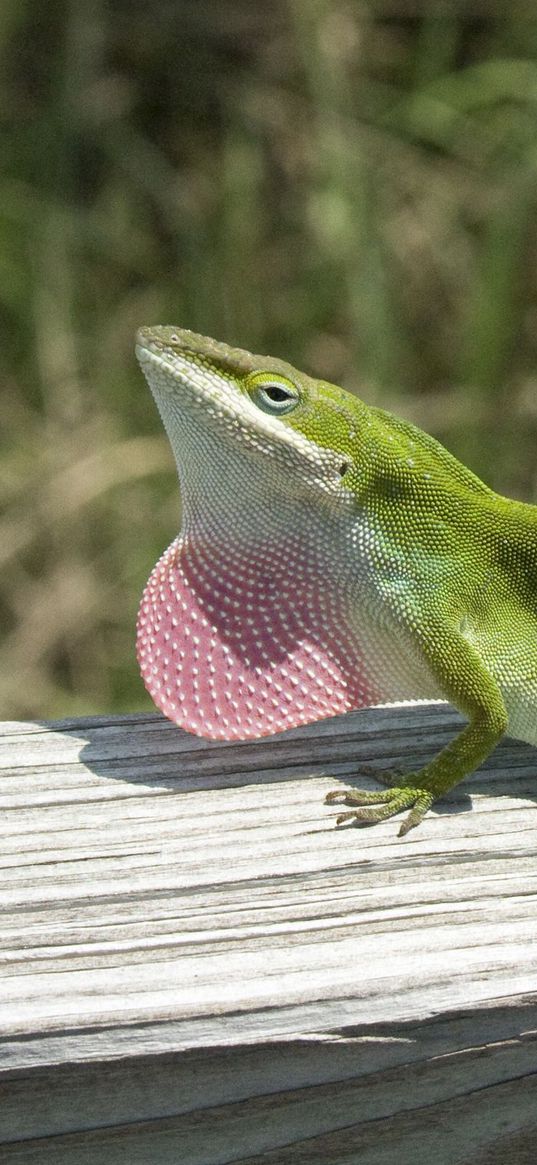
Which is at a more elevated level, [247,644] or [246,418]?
[246,418]

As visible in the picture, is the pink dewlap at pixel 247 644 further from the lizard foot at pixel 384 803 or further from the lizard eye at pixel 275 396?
the lizard eye at pixel 275 396

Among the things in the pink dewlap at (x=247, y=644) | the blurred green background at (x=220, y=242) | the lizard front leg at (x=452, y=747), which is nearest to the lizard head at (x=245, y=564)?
the pink dewlap at (x=247, y=644)

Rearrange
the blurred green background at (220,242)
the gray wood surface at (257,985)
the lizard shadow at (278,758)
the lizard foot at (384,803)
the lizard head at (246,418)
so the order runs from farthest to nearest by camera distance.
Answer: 1. the blurred green background at (220,242)
2. the lizard head at (246,418)
3. the lizard shadow at (278,758)
4. the lizard foot at (384,803)
5. the gray wood surface at (257,985)

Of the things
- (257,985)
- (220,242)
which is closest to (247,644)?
(257,985)

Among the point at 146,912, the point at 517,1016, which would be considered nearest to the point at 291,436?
the point at 146,912

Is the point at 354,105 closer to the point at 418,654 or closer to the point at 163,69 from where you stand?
the point at 163,69

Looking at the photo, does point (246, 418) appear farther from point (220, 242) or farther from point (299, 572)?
point (220, 242)

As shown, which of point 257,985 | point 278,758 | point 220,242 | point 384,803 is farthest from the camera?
point 220,242
